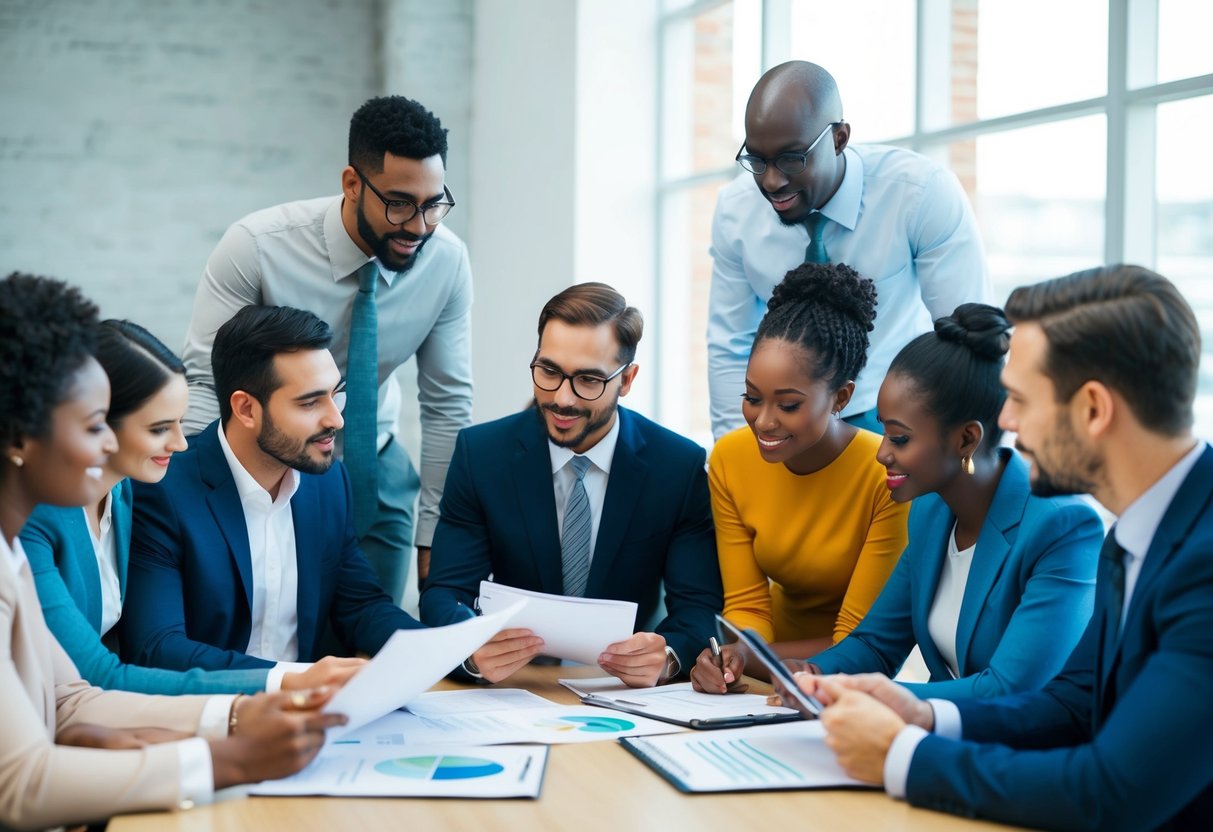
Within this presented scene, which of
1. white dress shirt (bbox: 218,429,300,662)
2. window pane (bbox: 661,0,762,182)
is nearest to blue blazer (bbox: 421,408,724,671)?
white dress shirt (bbox: 218,429,300,662)

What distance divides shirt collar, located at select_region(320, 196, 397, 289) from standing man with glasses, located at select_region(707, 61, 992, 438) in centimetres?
93

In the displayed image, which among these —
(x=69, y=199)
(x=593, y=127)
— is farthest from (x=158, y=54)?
(x=593, y=127)

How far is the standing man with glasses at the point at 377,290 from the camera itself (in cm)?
288

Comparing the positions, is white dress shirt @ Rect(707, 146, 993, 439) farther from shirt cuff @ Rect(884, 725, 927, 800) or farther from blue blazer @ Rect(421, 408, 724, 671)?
shirt cuff @ Rect(884, 725, 927, 800)

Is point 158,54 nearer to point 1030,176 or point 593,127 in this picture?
point 593,127

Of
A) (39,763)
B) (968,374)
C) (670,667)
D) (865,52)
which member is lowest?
(670,667)

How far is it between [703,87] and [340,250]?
3.06 metres

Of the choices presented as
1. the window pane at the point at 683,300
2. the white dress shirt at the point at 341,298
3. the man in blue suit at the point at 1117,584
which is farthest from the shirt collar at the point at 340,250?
the window pane at the point at 683,300

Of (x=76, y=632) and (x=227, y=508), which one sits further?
(x=227, y=508)

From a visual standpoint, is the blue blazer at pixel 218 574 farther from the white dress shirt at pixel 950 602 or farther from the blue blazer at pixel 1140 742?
the blue blazer at pixel 1140 742

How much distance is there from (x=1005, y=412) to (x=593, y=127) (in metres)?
4.02

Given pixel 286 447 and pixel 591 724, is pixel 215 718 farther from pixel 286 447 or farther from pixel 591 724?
pixel 286 447

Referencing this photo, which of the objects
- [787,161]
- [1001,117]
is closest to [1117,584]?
[787,161]

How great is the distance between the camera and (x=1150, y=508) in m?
1.50
